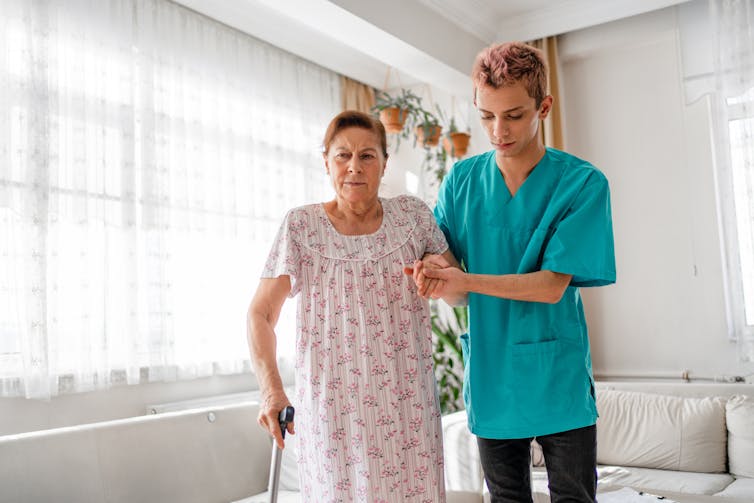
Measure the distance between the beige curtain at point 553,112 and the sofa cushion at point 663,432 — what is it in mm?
1805

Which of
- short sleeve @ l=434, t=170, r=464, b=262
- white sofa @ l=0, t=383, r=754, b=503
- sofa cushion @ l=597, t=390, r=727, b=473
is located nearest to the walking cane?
short sleeve @ l=434, t=170, r=464, b=262

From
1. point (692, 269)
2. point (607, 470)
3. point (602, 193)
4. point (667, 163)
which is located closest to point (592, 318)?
→ point (692, 269)

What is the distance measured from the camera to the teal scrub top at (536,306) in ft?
4.83

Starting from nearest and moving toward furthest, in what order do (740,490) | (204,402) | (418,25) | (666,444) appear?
(740,490) → (666,444) → (204,402) → (418,25)

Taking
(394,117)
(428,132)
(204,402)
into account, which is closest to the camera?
(204,402)

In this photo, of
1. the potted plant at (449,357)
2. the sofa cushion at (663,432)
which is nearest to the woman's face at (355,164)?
the sofa cushion at (663,432)

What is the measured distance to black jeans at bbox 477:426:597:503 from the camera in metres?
1.42

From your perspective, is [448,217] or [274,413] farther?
[448,217]

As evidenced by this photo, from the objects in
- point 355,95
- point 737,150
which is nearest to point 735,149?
point 737,150

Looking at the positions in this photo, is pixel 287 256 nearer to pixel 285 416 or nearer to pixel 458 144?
pixel 285 416

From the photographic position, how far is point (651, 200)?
460 cm

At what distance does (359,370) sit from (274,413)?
219mm

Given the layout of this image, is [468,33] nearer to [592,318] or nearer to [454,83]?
[454,83]

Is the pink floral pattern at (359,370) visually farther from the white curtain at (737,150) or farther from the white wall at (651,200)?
the white wall at (651,200)
